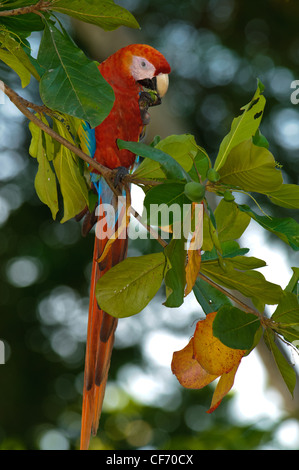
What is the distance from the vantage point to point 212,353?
562mm

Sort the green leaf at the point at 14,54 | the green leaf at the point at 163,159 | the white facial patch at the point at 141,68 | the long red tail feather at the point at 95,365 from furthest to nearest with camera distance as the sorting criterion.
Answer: the white facial patch at the point at 141,68 → the long red tail feather at the point at 95,365 → the green leaf at the point at 14,54 → the green leaf at the point at 163,159

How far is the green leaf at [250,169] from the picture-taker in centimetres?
51

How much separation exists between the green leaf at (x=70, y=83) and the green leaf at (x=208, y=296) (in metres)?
0.24

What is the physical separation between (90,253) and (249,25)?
982mm

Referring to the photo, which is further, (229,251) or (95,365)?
(95,365)

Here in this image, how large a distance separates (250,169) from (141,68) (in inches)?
18.3

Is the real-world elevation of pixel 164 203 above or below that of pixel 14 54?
below

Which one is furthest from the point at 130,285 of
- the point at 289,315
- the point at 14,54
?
the point at 14,54

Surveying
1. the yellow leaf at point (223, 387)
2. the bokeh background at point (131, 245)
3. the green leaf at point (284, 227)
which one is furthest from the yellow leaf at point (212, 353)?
the bokeh background at point (131, 245)

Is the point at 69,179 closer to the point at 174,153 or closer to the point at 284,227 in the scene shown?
the point at 174,153

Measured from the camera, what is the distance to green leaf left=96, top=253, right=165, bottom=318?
57 cm

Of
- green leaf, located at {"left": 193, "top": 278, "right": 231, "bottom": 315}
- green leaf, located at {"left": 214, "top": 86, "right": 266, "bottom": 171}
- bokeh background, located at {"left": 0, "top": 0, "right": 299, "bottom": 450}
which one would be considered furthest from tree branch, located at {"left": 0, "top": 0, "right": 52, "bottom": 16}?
bokeh background, located at {"left": 0, "top": 0, "right": 299, "bottom": 450}

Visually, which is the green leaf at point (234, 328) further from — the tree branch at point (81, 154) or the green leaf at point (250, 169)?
the green leaf at point (250, 169)
